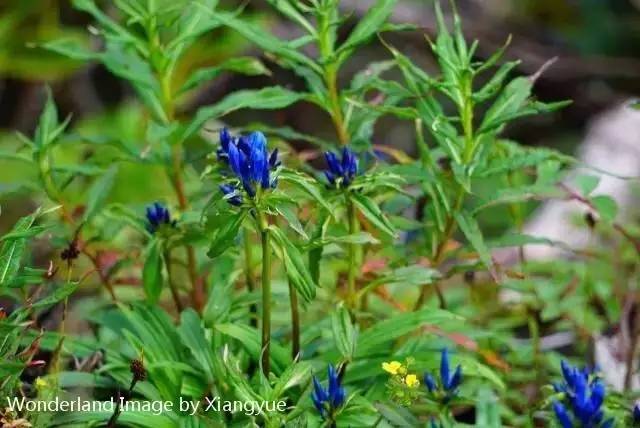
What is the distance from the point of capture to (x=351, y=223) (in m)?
1.20

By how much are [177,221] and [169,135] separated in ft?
0.39

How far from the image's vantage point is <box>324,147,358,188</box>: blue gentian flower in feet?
3.70

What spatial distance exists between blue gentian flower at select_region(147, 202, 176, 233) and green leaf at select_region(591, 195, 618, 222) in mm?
549

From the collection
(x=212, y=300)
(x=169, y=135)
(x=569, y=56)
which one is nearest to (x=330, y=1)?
(x=169, y=135)

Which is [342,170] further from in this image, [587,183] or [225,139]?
[587,183]

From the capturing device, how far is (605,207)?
4.44ft

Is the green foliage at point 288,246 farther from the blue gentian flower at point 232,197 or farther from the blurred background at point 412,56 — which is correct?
the blurred background at point 412,56

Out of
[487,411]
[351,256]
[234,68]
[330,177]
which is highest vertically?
[234,68]

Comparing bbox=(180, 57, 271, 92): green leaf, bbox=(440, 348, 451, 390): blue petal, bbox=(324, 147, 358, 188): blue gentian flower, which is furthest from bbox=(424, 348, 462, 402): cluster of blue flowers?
bbox=(180, 57, 271, 92): green leaf

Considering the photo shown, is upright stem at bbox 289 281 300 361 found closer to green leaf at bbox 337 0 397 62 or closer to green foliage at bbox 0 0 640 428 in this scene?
green foliage at bbox 0 0 640 428

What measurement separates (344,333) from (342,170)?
178 millimetres

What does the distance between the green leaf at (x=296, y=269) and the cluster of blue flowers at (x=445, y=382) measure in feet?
0.59

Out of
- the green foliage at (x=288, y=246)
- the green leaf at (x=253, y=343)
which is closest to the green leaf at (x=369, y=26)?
the green foliage at (x=288, y=246)

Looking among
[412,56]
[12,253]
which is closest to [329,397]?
[12,253]
